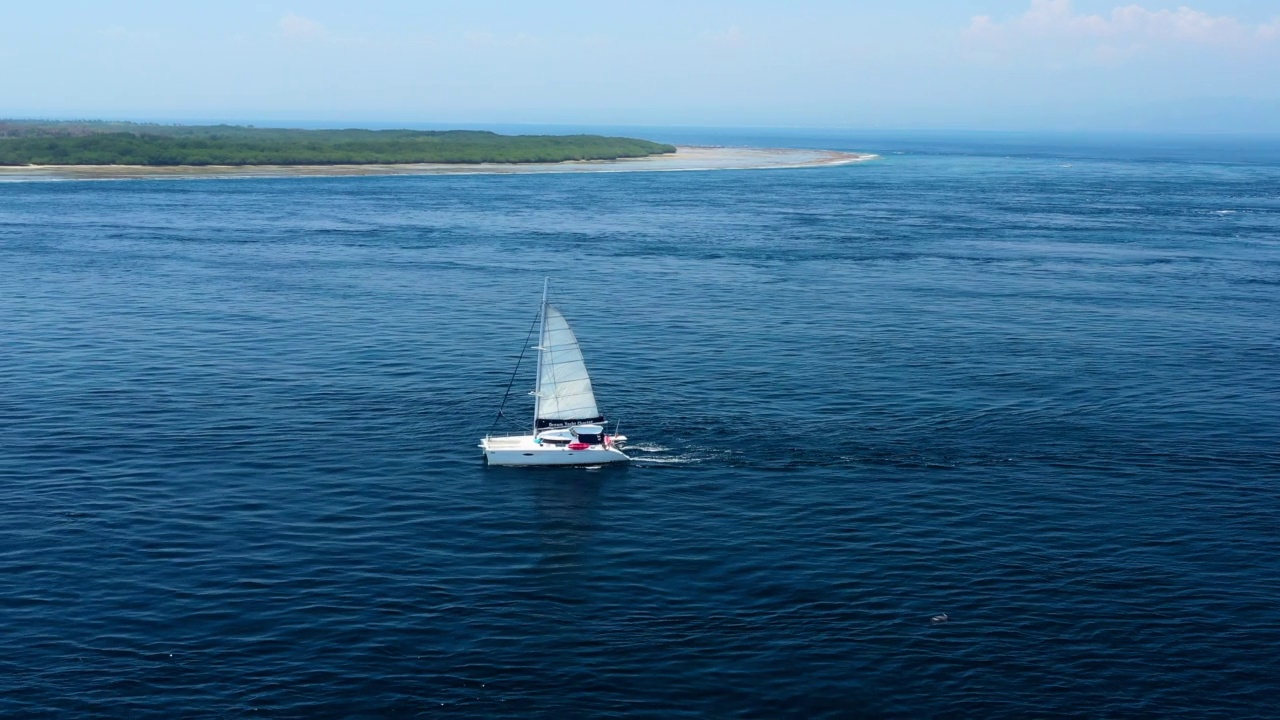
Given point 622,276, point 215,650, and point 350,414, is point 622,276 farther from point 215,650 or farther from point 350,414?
point 215,650

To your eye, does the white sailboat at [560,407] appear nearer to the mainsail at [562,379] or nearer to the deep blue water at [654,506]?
the mainsail at [562,379]

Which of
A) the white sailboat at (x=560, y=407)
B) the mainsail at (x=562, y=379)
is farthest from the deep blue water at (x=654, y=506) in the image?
the mainsail at (x=562, y=379)

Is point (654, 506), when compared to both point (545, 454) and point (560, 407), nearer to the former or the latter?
point (545, 454)

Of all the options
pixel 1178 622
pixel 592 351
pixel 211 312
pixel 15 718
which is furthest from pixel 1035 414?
pixel 211 312

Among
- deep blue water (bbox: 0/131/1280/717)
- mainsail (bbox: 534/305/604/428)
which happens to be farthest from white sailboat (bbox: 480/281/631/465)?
deep blue water (bbox: 0/131/1280/717)

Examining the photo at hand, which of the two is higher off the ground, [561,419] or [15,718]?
[561,419]

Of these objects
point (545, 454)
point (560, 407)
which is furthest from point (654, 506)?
point (560, 407)

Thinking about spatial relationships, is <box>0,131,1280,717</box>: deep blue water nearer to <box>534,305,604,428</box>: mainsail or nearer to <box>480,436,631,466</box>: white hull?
<box>480,436,631,466</box>: white hull
